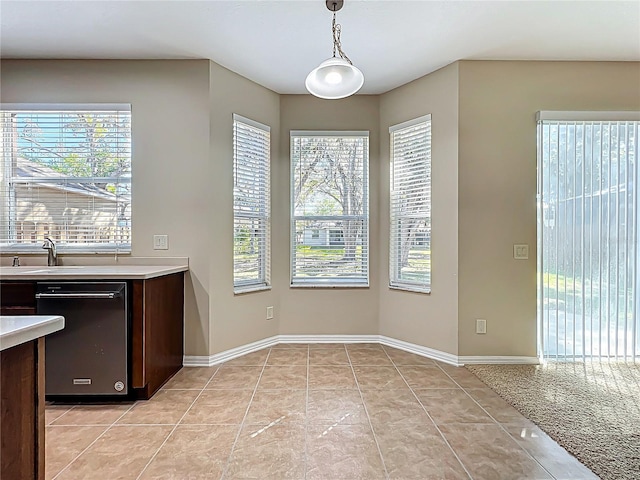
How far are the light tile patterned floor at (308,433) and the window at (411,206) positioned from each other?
3.33 feet

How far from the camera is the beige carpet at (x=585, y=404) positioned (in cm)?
178

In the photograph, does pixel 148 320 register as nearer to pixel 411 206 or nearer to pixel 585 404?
pixel 411 206

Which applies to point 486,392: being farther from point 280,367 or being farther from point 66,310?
point 66,310

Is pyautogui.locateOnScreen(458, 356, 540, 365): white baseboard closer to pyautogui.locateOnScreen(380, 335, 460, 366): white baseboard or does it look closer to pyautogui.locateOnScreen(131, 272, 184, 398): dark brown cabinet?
pyautogui.locateOnScreen(380, 335, 460, 366): white baseboard

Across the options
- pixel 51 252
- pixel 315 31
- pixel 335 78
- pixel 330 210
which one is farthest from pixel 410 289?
pixel 51 252

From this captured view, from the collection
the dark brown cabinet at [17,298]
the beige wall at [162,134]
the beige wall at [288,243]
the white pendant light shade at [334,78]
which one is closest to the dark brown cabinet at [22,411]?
the dark brown cabinet at [17,298]

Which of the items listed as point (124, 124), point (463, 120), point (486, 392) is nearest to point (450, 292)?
point (486, 392)

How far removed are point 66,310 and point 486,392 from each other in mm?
3058

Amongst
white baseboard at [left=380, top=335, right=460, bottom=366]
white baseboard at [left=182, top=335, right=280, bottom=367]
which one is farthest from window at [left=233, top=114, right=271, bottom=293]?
white baseboard at [left=380, top=335, right=460, bottom=366]

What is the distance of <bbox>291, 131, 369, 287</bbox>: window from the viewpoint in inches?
148

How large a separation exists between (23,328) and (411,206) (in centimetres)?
316

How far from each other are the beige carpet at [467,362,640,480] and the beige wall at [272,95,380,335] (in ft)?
4.10

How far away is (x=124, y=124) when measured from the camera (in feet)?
9.96

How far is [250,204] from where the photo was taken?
3461 millimetres
